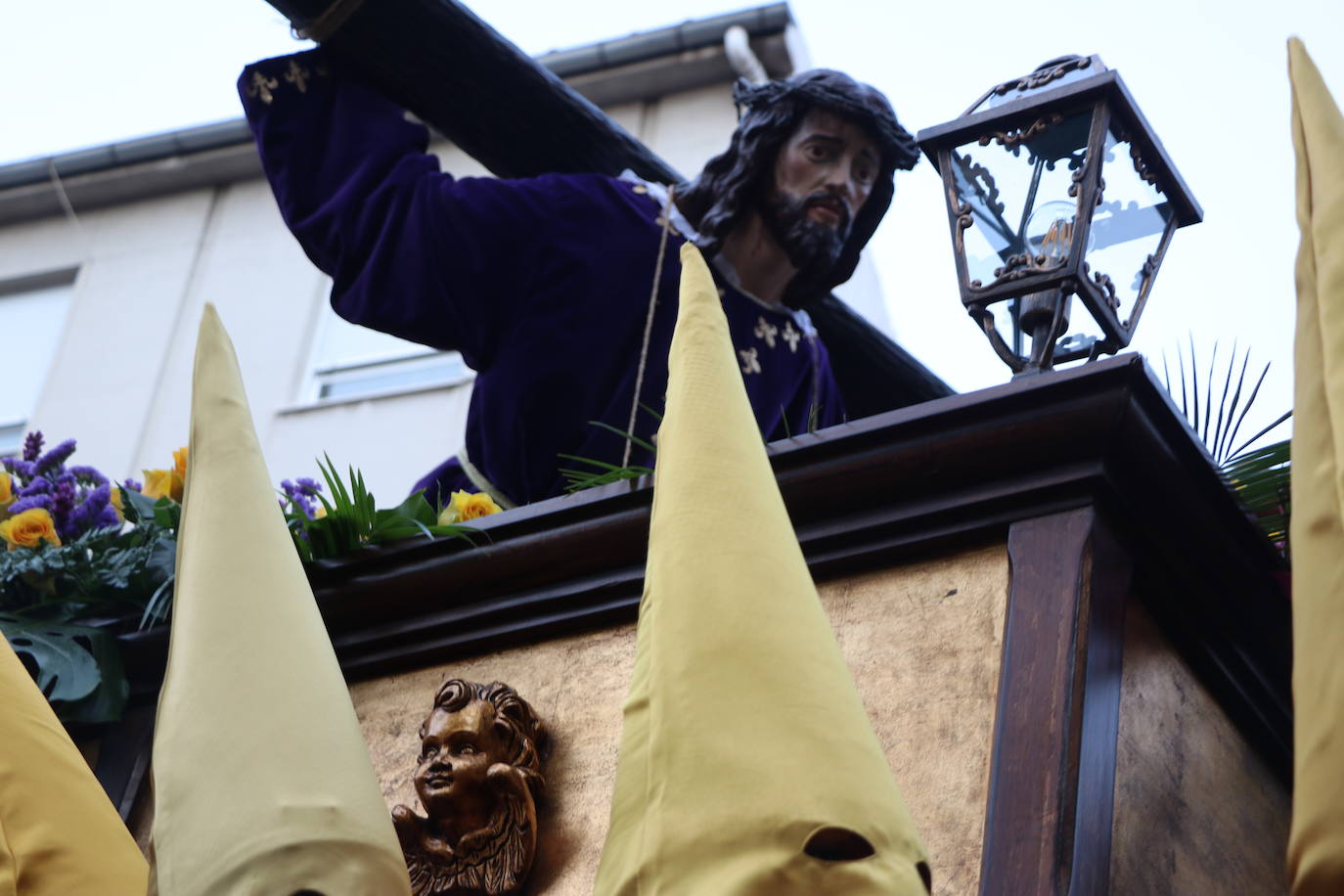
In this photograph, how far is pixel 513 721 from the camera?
2.77 meters

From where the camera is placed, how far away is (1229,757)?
2.87m

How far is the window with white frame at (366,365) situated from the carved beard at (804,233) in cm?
684

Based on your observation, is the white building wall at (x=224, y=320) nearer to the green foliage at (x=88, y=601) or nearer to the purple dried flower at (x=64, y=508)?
the purple dried flower at (x=64, y=508)

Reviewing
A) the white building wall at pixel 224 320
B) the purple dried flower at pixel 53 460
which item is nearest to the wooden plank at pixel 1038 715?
the purple dried flower at pixel 53 460

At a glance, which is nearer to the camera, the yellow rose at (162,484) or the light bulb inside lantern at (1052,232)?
the light bulb inside lantern at (1052,232)

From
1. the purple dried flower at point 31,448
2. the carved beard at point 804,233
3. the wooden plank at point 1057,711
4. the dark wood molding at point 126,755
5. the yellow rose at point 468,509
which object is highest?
the purple dried flower at point 31,448

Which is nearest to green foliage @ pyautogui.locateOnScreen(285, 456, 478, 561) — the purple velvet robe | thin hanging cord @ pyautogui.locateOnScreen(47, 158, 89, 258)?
the purple velvet robe

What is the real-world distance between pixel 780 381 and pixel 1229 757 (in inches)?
57.4

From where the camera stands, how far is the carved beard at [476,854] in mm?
2658

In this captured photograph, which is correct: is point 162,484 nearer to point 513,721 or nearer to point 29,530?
point 29,530

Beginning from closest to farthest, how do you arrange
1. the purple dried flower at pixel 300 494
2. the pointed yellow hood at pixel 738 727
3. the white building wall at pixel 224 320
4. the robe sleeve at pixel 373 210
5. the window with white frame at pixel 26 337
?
the pointed yellow hood at pixel 738 727
the purple dried flower at pixel 300 494
the robe sleeve at pixel 373 210
the white building wall at pixel 224 320
the window with white frame at pixel 26 337

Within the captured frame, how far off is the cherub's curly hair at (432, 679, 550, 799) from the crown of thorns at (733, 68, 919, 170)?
5.34ft

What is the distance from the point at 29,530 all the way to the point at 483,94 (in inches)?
45.4

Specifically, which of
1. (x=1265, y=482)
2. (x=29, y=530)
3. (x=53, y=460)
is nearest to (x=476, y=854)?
(x=29, y=530)
